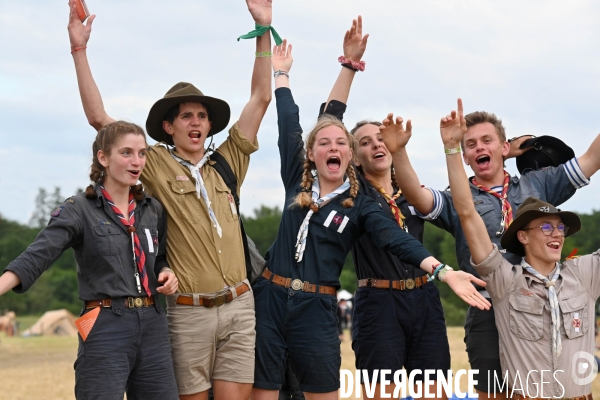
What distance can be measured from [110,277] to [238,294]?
953 mm

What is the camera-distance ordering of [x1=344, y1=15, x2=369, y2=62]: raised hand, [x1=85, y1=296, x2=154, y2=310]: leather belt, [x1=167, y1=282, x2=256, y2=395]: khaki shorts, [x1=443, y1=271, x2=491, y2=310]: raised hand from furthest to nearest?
[x1=344, y1=15, x2=369, y2=62]: raised hand → [x1=167, y1=282, x2=256, y2=395]: khaki shorts → [x1=85, y1=296, x2=154, y2=310]: leather belt → [x1=443, y1=271, x2=491, y2=310]: raised hand

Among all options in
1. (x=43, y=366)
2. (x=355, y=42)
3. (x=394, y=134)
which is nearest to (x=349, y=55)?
(x=355, y=42)

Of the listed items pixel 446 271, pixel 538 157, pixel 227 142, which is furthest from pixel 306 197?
pixel 538 157

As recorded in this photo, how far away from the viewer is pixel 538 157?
6480 mm

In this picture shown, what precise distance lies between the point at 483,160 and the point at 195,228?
237cm

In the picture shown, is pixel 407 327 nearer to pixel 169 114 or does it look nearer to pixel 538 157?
pixel 538 157

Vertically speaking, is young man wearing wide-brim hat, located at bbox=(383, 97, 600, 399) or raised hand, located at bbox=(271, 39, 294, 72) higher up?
raised hand, located at bbox=(271, 39, 294, 72)

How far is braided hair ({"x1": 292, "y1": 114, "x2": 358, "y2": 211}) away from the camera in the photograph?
18.1 feet

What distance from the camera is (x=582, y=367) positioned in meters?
5.33

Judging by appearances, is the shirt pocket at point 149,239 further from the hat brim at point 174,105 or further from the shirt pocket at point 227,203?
the hat brim at point 174,105

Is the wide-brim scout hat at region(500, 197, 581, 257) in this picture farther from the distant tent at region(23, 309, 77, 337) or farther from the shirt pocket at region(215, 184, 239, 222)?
the distant tent at region(23, 309, 77, 337)

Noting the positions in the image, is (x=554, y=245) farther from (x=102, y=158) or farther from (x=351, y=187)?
(x=102, y=158)

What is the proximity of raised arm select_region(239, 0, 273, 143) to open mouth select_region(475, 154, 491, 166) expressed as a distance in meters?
1.73

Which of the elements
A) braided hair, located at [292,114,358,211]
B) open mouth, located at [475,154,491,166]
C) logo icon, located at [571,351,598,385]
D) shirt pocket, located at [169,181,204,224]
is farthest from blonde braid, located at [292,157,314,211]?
logo icon, located at [571,351,598,385]
